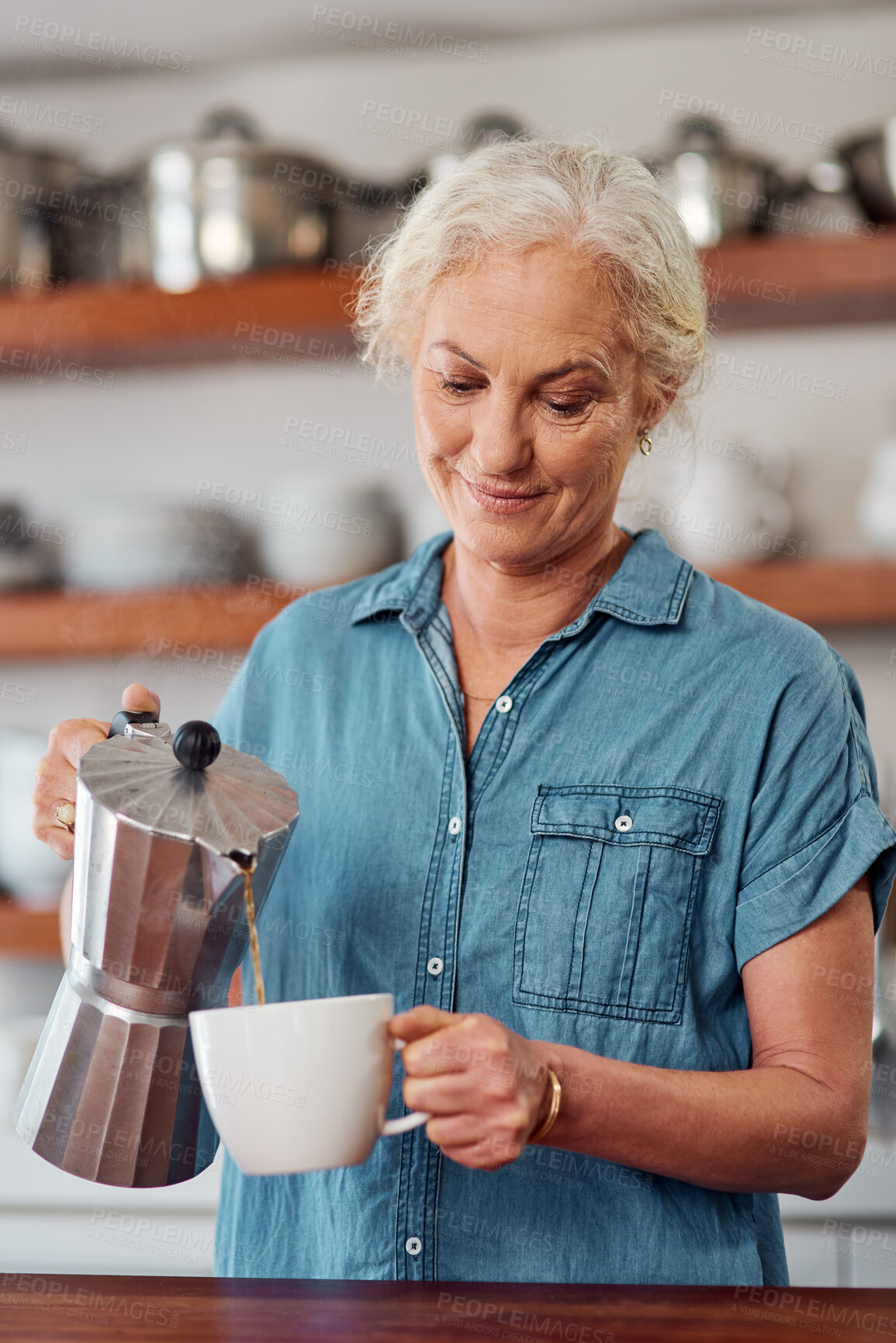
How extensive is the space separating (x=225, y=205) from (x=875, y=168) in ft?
3.00

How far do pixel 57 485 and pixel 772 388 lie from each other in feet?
4.10

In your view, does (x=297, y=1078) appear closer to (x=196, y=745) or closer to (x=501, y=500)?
(x=196, y=745)

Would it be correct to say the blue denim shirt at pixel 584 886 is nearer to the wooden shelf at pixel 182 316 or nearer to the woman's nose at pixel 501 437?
the woman's nose at pixel 501 437

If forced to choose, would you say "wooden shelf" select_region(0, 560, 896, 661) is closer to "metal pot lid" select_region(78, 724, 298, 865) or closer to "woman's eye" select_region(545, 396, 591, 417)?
"woman's eye" select_region(545, 396, 591, 417)

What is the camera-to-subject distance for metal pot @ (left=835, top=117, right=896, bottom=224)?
175 centimetres

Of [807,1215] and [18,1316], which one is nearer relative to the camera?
[18,1316]

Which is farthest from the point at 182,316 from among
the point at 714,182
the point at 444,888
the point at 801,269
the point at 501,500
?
the point at 444,888

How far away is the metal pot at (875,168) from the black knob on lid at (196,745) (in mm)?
1466

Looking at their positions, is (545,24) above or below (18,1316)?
above

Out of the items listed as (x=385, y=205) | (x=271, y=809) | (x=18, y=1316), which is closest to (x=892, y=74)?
(x=385, y=205)

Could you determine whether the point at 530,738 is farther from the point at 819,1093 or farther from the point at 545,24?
the point at 545,24

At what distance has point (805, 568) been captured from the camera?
181 cm

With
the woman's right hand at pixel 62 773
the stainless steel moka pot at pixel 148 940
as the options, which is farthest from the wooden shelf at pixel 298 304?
the stainless steel moka pot at pixel 148 940

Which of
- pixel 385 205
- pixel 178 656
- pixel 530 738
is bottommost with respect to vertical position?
pixel 178 656
